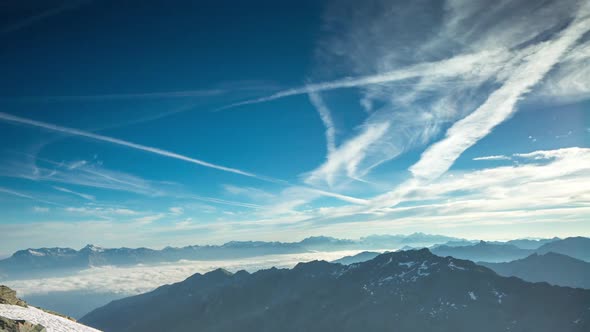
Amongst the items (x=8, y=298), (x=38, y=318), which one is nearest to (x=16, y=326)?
(x=38, y=318)

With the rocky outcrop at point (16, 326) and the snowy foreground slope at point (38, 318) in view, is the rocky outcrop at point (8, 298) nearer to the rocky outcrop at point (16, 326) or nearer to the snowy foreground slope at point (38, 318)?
the snowy foreground slope at point (38, 318)

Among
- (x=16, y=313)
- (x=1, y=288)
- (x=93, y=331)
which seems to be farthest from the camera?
(x=1, y=288)

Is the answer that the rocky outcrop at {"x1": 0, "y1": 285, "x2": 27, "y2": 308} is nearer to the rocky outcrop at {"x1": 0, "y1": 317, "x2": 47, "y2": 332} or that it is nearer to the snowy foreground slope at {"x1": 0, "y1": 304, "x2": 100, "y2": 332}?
the snowy foreground slope at {"x1": 0, "y1": 304, "x2": 100, "y2": 332}

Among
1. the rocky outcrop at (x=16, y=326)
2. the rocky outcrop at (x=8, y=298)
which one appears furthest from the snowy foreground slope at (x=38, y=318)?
the rocky outcrop at (x=8, y=298)

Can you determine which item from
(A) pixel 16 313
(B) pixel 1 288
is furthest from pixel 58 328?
(B) pixel 1 288

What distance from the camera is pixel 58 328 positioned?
141ft

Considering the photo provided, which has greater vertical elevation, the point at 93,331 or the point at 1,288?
the point at 1,288

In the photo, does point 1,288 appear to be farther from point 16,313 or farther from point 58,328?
point 58,328

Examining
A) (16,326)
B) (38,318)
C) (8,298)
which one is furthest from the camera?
(8,298)

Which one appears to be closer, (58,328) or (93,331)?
(58,328)

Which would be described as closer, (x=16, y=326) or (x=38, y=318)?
(x=16, y=326)

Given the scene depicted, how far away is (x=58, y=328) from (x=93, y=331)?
662 centimetres

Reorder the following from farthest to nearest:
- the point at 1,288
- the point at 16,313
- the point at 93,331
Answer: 1. the point at 1,288
2. the point at 93,331
3. the point at 16,313

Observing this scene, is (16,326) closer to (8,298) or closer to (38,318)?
(38,318)
